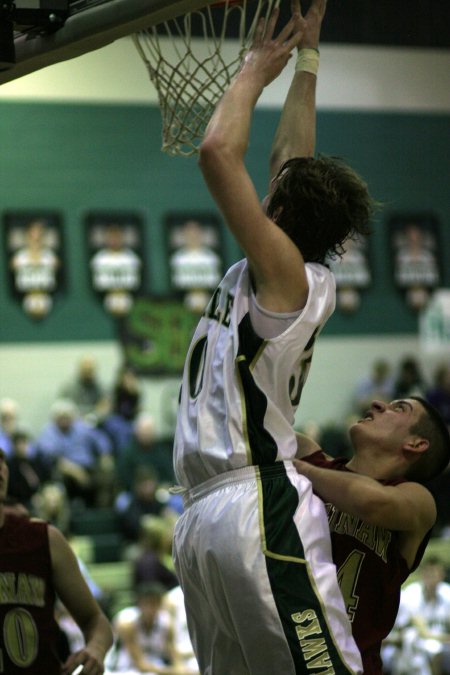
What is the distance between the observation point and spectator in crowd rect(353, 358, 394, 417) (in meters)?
15.6

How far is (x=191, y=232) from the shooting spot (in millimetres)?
15711

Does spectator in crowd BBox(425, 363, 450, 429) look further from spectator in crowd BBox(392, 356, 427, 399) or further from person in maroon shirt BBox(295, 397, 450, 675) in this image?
person in maroon shirt BBox(295, 397, 450, 675)

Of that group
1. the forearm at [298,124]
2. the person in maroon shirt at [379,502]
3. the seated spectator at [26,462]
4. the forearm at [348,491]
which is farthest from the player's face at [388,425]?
the seated spectator at [26,462]

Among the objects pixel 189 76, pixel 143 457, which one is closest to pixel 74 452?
pixel 143 457

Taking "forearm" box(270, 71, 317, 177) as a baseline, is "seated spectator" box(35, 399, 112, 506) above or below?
below

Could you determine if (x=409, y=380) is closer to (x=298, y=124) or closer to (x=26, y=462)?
(x=26, y=462)

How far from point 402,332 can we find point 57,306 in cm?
479

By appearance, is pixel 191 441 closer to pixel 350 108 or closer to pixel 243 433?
pixel 243 433

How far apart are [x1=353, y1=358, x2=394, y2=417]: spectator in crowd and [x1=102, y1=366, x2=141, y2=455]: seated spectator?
304 centimetres

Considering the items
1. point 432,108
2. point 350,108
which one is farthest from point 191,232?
point 432,108

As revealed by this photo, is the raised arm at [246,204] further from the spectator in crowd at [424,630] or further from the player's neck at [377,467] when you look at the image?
the spectator in crowd at [424,630]

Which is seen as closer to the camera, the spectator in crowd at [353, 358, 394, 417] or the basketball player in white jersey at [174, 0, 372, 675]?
the basketball player in white jersey at [174, 0, 372, 675]

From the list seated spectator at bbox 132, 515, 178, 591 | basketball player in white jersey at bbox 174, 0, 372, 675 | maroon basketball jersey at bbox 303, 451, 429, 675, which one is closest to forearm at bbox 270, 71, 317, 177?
basketball player in white jersey at bbox 174, 0, 372, 675

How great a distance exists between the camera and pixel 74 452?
1348 centimetres
